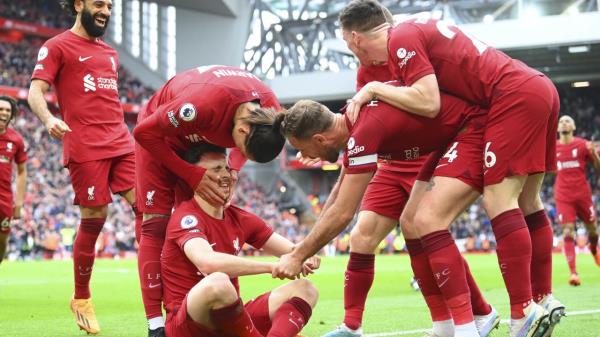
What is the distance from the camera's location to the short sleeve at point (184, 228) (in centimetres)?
472

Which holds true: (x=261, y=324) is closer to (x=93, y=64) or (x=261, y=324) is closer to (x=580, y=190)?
(x=93, y=64)

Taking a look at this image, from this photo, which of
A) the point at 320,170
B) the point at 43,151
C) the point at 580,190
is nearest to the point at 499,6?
the point at 320,170

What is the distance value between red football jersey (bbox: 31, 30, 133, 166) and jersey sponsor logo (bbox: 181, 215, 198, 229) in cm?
228

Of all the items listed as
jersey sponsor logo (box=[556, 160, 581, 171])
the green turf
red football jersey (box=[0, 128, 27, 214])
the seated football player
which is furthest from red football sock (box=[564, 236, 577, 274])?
the seated football player

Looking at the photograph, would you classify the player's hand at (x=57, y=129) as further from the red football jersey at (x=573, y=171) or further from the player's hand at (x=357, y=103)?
the red football jersey at (x=573, y=171)

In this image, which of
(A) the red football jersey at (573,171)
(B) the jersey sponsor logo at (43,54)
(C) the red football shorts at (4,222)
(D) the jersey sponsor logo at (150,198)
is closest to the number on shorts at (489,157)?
(D) the jersey sponsor logo at (150,198)

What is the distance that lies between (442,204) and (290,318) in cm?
110

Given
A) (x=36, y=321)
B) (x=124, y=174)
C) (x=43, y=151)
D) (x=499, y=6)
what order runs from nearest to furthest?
(x=124, y=174) → (x=36, y=321) → (x=43, y=151) → (x=499, y=6)

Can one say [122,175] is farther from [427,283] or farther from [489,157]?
[489,157]

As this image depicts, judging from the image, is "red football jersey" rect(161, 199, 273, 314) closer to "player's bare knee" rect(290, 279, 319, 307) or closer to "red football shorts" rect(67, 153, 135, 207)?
"player's bare knee" rect(290, 279, 319, 307)

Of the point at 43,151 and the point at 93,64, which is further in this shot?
the point at 43,151

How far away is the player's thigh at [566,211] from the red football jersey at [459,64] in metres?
8.80

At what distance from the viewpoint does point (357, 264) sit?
5.80 m

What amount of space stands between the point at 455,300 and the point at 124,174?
3250mm
